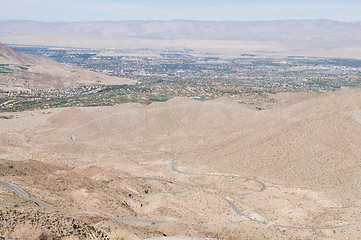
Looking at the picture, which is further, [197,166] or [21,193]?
[197,166]

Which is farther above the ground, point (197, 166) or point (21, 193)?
point (21, 193)

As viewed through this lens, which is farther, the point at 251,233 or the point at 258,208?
the point at 258,208

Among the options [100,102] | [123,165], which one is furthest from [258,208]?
[100,102]

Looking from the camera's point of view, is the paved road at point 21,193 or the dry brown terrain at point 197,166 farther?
the dry brown terrain at point 197,166

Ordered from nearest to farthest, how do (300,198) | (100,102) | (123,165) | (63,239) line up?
(63,239), (300,198), (123,165), (100,102)

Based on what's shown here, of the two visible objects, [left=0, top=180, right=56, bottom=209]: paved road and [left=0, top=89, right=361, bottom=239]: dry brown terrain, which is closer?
[left=0, top=180, right=56, bottom=209]: paved road

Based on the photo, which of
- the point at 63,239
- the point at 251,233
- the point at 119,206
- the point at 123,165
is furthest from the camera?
the point at 123,165

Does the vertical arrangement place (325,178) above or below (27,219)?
below

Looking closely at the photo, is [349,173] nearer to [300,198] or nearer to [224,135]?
[300,198]
